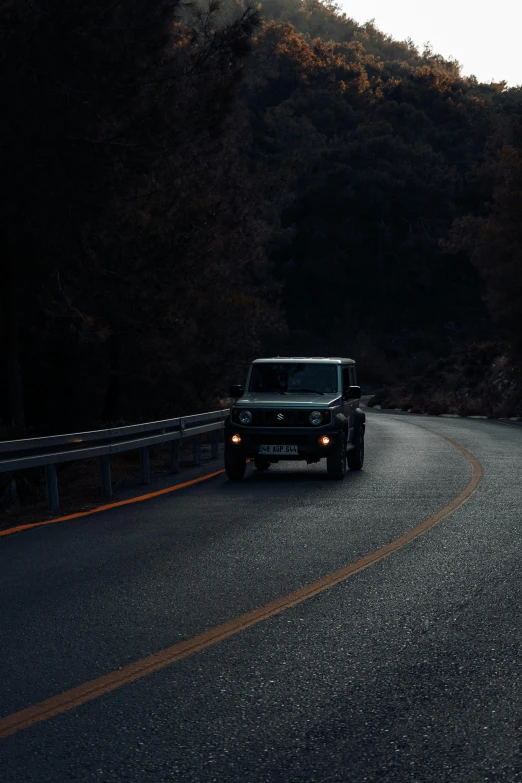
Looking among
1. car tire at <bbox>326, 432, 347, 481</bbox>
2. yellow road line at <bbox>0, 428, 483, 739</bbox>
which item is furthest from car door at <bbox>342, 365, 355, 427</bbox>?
yellow road line at <bbox>0, 428, 483, 739</bbox>

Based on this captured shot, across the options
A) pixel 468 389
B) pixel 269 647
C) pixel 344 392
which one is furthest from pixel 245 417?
pixel 468 389

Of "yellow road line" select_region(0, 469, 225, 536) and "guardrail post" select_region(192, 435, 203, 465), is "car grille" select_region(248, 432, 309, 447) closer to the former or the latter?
"yellow road line" select_region(0, 469, 225, 536)

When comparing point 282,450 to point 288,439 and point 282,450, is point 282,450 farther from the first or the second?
point 288,439

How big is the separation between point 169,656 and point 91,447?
26.8ft

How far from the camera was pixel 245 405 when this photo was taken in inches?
643

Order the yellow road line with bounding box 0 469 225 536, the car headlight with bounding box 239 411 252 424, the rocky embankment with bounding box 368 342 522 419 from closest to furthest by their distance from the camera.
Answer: the yellow road line with bounding box 0 469 225 536
the car headlight with bounding box 239 411 252 424
the rocky embankment with bounding box 368 342 522 419

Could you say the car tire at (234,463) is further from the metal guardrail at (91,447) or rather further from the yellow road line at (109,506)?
the metal guardrail at (91,447)

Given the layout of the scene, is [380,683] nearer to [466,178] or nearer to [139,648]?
[139,648]

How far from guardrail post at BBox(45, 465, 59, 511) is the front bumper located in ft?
12.1

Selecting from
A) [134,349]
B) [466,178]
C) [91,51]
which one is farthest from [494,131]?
[91,51]

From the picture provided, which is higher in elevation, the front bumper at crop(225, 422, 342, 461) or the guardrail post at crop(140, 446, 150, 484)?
the front bumper at crop(225, 422, 342, 461)

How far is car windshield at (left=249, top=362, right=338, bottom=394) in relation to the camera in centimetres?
1745

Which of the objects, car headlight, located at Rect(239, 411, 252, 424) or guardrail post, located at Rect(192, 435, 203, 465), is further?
guardrail post, located at Rect(192, 435, 203, 465)

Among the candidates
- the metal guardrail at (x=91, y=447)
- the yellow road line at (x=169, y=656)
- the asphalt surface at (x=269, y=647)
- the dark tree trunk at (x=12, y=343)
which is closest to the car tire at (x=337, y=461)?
the metal guardrail at (x=91, y=447)
